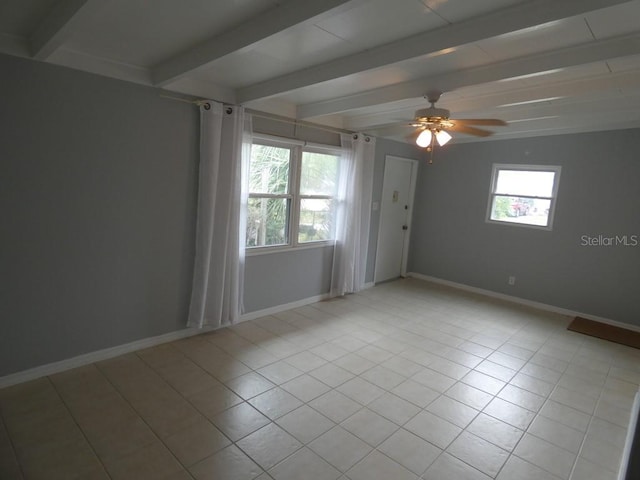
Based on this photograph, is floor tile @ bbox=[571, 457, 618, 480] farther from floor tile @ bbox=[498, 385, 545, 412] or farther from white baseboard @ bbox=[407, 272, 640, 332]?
white baseboard @ bbox=[407, 272, 640, 332]

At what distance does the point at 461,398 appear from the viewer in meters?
2.71

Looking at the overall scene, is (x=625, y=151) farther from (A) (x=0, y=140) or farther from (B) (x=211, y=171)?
(A) (x=0, y=140)

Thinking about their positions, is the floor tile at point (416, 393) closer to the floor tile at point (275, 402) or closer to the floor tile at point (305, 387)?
the floor tile at point (305, 387)

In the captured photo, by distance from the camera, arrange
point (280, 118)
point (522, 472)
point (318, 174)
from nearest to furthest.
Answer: point (522, 472), point (280, 118), point (318, 174)

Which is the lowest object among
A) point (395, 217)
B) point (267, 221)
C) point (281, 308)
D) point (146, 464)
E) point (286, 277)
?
point (146, 464)

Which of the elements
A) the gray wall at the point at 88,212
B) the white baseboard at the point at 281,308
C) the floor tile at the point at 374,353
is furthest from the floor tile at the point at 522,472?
the gray wall at the point at 88,212

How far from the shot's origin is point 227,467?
1910 millimetres

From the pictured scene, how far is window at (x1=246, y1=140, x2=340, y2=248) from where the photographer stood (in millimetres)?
3797

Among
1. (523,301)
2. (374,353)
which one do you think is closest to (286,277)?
(374,353)

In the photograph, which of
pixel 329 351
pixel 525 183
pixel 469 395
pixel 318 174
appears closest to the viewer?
pixel 469 395

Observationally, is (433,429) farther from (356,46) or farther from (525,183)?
(525,183)

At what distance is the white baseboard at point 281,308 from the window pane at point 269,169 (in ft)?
4.43

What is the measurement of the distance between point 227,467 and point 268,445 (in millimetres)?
267

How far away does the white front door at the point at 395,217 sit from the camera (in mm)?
5582
